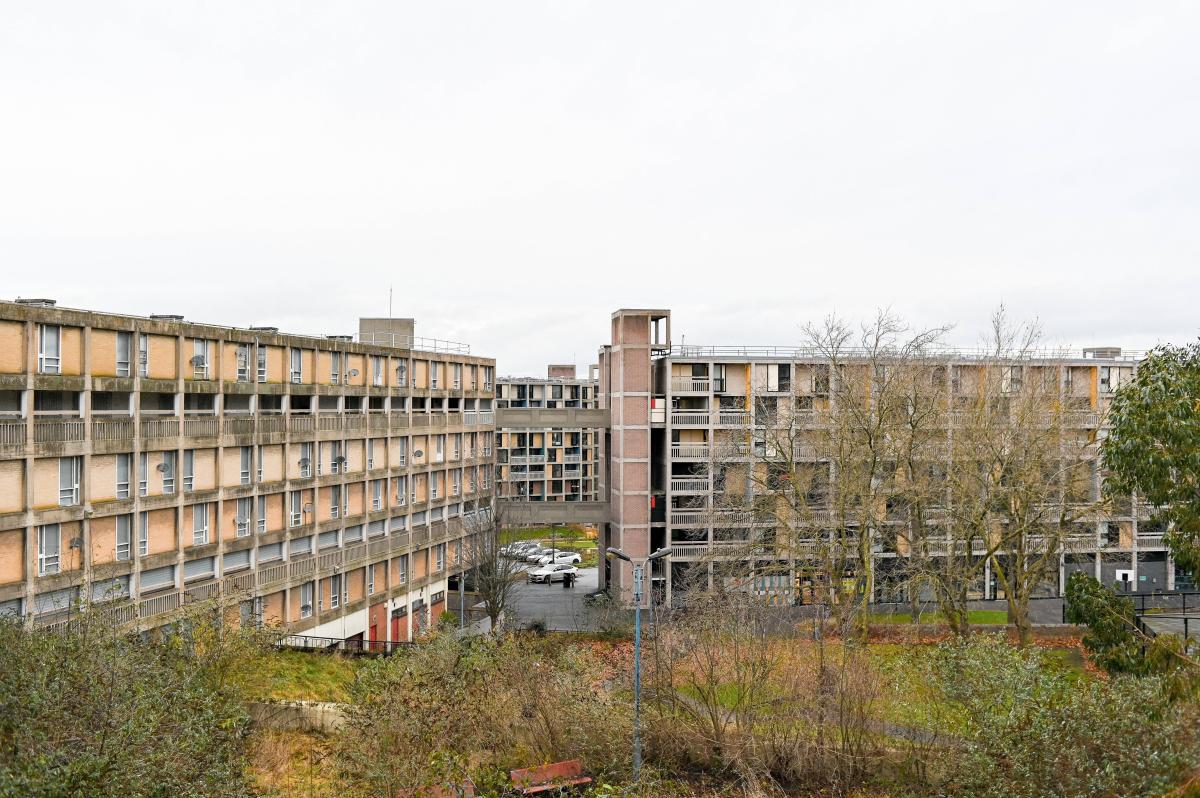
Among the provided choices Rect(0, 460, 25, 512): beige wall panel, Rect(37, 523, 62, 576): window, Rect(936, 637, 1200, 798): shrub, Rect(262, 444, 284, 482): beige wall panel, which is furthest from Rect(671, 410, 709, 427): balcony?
Rect(936, 637, 1200, 798): shrub

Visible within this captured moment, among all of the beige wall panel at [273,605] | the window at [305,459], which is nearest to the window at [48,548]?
the beige wall panel at [273,605]

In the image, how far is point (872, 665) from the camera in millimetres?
24047

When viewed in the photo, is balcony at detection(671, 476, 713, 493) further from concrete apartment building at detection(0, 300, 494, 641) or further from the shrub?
the shrub

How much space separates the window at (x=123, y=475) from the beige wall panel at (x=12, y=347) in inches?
196

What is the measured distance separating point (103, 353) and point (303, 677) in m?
13.4

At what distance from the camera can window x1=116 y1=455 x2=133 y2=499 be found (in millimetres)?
Answer: 33656

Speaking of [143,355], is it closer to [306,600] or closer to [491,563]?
[306,600]

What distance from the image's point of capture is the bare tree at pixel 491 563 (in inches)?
1961

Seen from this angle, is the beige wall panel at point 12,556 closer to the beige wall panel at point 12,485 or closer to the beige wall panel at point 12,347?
the beige wall panel at point 12,485

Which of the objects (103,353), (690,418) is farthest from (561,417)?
(103,353)

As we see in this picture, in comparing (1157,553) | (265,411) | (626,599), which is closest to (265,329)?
(265,411)

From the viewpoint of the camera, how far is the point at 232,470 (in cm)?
3959

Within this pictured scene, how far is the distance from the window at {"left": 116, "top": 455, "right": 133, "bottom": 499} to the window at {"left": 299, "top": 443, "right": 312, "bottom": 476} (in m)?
10.5

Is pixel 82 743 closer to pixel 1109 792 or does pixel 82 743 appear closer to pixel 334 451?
pixel 1109 792
